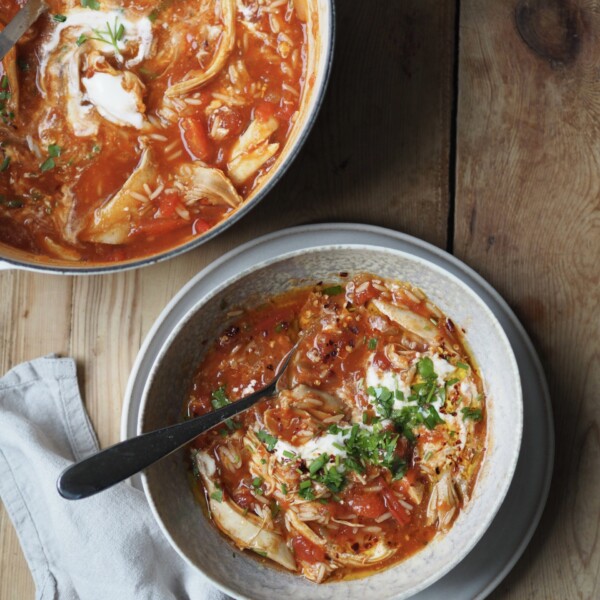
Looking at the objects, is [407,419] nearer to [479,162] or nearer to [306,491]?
[306,491]

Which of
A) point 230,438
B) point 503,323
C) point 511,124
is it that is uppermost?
point 511,124

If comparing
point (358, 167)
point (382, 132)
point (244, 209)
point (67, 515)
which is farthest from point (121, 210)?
point (67, 515)

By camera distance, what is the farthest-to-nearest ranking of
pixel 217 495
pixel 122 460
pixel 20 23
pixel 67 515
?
pixel 67 515, pixel 217 495, pixel 20 23, pixel 122 460

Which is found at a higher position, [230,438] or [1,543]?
[230,438]

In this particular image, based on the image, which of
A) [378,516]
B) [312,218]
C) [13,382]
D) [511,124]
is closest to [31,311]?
[13,382]

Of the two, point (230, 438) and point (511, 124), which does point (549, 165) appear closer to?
point (511, 124)
